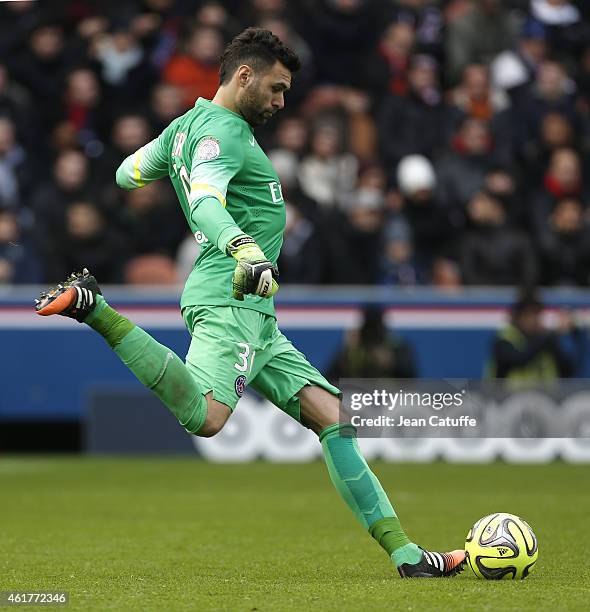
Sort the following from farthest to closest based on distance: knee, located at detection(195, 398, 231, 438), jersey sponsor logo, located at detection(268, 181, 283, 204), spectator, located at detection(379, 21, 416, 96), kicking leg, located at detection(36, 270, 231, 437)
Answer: spectator, located at detection(379, 21, 416, 96), jersey sponsor logo, located at detection(268, 181, 283, 204), knee, located at detection(195, 398, 231, 438), kicking leg, located at detection(36, 270, 231, 437)

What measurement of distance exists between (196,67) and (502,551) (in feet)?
33.8

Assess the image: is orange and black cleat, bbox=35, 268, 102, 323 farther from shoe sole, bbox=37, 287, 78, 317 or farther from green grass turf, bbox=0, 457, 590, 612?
green grass turf, bbox=0, 457, 590, 612

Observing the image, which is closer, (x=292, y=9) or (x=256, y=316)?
(x=256, y=316)

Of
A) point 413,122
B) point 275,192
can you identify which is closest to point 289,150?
point 413,122

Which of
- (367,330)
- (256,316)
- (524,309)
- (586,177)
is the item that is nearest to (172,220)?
(367,330)

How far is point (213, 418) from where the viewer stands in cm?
597

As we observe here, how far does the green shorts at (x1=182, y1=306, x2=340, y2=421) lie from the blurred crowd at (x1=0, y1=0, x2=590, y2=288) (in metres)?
8.39

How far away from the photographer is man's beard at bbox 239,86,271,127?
20.2 feet

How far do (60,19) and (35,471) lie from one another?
5.60 m

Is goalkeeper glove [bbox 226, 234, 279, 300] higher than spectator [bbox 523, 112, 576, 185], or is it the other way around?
spectator [bbox 523, 112, 576, 185]

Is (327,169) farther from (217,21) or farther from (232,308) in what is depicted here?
(232,308)

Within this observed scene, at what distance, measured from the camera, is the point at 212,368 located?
6.07 meters

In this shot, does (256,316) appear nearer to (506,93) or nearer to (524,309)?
(524,309)

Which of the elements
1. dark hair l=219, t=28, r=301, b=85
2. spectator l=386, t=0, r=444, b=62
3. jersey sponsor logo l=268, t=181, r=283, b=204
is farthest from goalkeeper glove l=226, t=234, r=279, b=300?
spectator l=386, t=0, r=444, b=62
